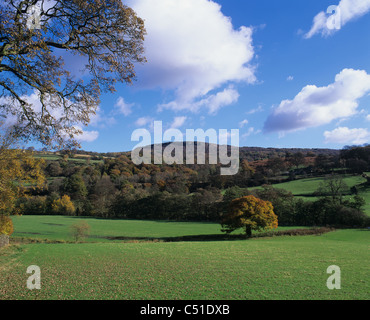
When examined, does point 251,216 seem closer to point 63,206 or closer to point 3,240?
point 3,240

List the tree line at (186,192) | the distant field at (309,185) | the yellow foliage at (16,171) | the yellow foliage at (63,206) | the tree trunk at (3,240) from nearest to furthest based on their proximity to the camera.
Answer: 1. the yellow foliage at (16,171)
2. the tree trunk at (3,240)
3. the tree line at (186,192)
4. the distant field at (309,185)
5. the yellow foliage at (63,206)

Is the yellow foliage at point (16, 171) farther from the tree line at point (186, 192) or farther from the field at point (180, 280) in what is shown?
the tree line at point (186, 192)

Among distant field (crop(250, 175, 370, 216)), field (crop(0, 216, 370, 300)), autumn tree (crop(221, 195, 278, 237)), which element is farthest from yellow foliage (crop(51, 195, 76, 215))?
distant field (crop(250, 175, 370, 216))

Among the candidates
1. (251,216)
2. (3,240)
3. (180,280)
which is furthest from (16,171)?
(251,216)

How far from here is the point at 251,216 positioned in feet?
123

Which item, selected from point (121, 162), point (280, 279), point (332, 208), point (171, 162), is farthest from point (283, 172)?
point (280, 279)

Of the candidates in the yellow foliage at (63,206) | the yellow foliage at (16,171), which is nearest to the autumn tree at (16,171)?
the yellow foliage at (16,171)

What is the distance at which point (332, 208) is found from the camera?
48500 mm

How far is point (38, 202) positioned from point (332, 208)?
79.2 m

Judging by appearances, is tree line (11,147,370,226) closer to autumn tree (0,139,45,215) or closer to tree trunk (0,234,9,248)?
tree trunk (0,234,9,248)

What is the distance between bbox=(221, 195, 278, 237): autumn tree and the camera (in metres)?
37.2

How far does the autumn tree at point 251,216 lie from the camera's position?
37.2 meters
